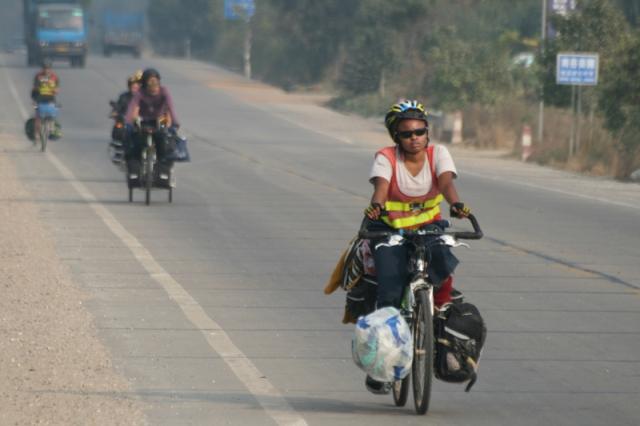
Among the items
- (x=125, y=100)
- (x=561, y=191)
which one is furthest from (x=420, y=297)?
(x=561, y=191)

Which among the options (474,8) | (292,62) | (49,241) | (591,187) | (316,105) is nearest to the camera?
(49,241)

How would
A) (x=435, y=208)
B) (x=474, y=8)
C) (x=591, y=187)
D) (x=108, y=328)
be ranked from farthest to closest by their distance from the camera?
(x=474, y=8) < (x=591, y=187) < (x=108, y=328) < (x=435, y=208)

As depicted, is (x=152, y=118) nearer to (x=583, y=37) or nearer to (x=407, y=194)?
(x=407, y=194)

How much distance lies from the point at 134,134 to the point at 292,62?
53415 millimetres

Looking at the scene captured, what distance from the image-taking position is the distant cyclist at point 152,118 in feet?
67.1

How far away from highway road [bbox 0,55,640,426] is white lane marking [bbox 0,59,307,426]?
0.8 inches

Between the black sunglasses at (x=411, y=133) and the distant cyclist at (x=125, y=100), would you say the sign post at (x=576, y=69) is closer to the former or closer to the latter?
the distant cyclist at (x=125, y=100)

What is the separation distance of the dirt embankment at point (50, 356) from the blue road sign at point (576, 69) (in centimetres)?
2046

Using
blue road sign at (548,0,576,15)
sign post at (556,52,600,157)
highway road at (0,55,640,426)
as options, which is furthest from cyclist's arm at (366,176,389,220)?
blue road sign at (548,0,576,15)

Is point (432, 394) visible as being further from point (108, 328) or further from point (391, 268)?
point (108, 328)

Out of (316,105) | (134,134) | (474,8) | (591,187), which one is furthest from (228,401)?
(474,8)

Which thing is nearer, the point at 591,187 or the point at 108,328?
the point at 108,328

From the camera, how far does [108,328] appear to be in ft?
34.6

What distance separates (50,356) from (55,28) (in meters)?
65.6
